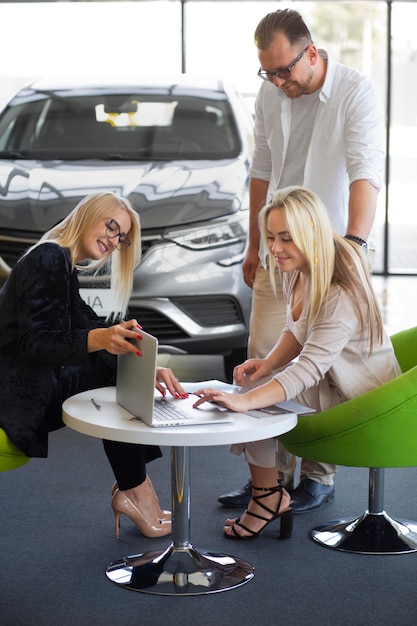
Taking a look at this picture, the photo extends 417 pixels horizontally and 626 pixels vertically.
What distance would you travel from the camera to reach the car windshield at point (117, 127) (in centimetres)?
494

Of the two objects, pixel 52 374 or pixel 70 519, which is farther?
pixel 70 519

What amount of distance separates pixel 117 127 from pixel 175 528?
108 inches

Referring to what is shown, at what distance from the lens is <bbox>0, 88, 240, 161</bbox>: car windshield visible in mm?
4941

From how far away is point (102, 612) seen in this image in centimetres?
269

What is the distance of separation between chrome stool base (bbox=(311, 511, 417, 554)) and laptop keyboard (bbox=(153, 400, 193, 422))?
794mm

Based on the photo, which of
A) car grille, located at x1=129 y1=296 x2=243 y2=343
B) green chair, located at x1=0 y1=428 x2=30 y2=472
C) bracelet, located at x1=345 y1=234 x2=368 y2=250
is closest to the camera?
green chair, located at x1=0 y1=428 x2=30 y2=472

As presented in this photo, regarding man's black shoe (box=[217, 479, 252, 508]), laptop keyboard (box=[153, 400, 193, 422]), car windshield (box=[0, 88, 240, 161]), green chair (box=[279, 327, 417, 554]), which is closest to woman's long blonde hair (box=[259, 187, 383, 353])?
green chair (box=[279, 327, 417, 554])

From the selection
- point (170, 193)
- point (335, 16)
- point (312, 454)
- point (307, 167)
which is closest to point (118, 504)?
point (312, 454)

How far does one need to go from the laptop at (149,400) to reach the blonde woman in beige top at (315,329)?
0.27ft

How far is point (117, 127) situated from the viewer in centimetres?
513

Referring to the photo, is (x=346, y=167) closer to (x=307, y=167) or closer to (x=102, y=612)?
(x=307, y=167)


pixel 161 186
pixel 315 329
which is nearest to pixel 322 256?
pixel 315 329

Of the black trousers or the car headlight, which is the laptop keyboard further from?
the car headlight

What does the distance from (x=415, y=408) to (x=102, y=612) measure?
0.99m
